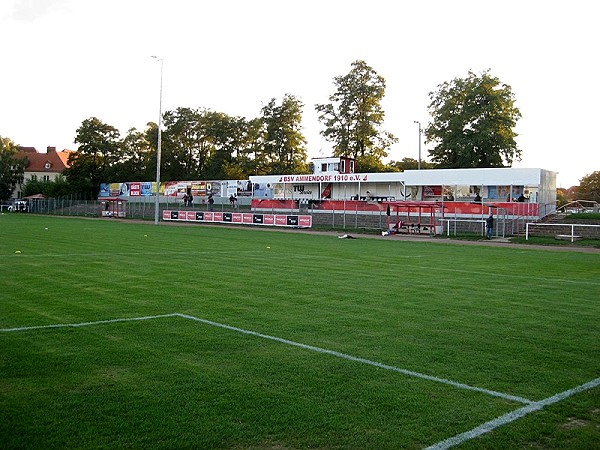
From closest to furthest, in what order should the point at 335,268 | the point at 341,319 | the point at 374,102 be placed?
the point at 341,319, the point at 335,268, the point at 374,102

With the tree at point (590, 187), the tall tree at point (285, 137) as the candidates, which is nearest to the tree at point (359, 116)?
the tall tree at point (285, 137)

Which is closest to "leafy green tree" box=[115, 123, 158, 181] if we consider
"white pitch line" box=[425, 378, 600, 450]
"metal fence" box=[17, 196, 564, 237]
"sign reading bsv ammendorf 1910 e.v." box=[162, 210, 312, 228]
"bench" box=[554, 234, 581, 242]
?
"metal fence" box=[17, 196, 564, 237]

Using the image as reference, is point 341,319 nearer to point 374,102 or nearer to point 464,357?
point 464,357

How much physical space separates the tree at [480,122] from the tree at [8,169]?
7864 centimetres

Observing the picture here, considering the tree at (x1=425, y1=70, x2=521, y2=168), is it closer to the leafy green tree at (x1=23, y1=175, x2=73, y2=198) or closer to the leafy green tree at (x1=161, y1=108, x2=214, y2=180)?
the leafy green tree at (x1=161, y1=108, x2=214, y2=180)

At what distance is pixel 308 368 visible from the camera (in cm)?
629

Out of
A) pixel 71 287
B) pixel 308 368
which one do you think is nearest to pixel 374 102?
pixel 71 287

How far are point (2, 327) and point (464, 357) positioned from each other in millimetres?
6158

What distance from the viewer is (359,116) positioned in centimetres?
6938

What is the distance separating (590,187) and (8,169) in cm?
10820

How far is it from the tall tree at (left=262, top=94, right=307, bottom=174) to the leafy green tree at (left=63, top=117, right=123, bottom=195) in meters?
25.8

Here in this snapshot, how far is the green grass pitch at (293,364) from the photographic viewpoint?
457cm

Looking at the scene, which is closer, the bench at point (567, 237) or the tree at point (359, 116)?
the bench at point (567, 237)

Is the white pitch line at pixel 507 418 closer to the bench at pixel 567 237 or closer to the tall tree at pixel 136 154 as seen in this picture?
the bench at pixel 567 237
